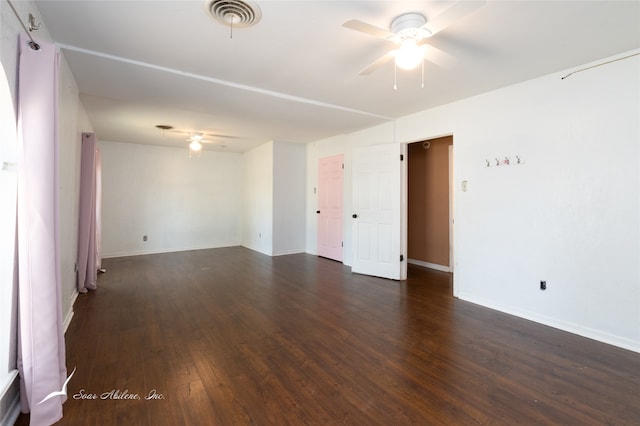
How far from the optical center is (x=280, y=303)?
145 inches

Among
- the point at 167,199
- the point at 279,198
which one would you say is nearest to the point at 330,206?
the point at 279,198

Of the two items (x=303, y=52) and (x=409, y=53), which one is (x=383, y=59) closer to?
(x=409, y=53)

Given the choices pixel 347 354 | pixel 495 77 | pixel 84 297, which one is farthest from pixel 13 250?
pixel 495 77

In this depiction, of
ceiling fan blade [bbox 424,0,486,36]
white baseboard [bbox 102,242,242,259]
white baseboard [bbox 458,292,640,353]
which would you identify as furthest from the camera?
white baseboard [bbox 102,242,242,259]

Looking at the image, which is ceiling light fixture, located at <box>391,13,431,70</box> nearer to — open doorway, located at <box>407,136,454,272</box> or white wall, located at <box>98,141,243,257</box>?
open doorway, located at <box>407,136,454,272</box>

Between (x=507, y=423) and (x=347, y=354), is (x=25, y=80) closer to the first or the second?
(x=347, y=354)

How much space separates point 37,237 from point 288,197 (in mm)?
5190

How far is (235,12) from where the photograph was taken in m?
2.03

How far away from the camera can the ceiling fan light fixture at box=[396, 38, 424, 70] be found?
2104 mm

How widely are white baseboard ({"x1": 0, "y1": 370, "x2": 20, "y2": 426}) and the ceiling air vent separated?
254 centimetres

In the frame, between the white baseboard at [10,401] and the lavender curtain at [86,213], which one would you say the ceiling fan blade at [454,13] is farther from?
the lavender curtain at [86,213]

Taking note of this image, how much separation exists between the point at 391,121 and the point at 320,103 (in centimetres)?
142

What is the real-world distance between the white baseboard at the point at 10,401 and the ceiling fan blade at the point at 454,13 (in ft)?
10.6

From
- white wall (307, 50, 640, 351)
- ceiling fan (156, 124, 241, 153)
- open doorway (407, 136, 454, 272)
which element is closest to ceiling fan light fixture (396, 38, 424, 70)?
white wall (307, 50, 640, 351)
